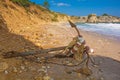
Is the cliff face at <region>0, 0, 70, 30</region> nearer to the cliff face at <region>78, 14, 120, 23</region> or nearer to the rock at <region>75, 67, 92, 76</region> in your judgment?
the rock at <region>75, 67, 92, 76</region>

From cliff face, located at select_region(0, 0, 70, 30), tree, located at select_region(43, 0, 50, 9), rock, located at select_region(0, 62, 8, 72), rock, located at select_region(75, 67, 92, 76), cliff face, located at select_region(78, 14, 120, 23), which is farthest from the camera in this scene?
cliff face, located at select_region(78, 14, 120, 23)

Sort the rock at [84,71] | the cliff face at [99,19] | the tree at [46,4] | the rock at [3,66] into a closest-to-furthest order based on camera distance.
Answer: the rock at [3,66] < the rock at [84,71] < the tree at [46,4] < the cliff face at [99,19]

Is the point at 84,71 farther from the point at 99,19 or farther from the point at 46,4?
the point at 99,19

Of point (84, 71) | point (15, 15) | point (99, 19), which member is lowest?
point (84, 71)

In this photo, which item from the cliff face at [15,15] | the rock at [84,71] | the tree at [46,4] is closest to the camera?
the rock at [84,71]

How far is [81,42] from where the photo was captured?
876 cm

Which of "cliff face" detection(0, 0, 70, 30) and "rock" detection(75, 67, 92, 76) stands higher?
"cliff face" detection(0, 0, 70, 30)

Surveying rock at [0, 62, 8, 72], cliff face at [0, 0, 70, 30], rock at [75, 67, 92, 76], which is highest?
cliff face at [0, 0, 70, 30]

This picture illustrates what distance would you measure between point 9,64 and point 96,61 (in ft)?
12.2

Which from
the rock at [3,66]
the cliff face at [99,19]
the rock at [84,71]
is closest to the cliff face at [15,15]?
the rock at [3,66]

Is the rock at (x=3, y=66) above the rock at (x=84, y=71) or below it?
above

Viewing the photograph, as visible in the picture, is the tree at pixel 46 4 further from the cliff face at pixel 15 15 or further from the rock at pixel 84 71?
the rock at pixel 84 71

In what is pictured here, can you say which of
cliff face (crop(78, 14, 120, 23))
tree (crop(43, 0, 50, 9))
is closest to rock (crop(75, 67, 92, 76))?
tree (crop(43, 0, 50, 9))

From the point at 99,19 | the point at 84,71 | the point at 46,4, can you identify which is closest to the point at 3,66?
the point at 84,71
